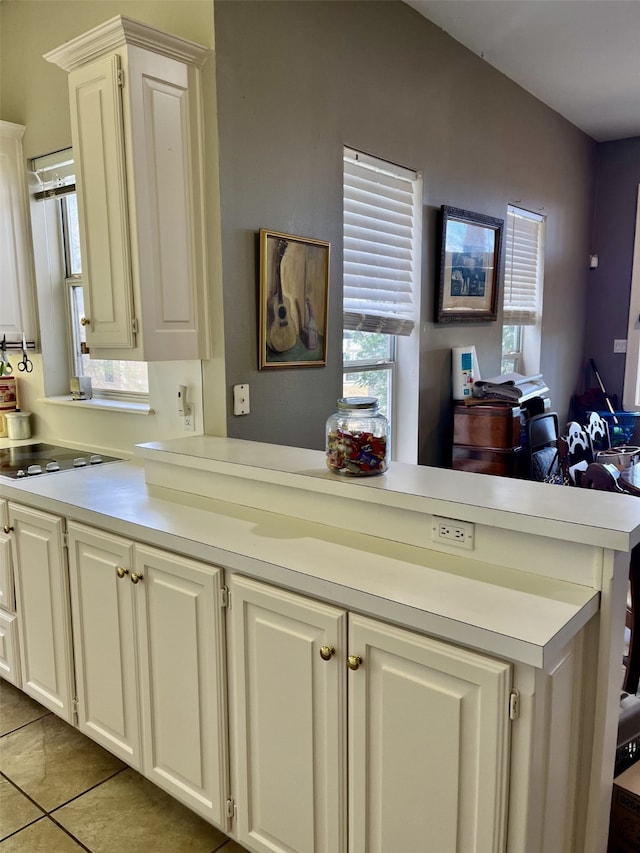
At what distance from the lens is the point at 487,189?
12.4 ft

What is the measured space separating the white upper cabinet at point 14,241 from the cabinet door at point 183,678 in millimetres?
1824

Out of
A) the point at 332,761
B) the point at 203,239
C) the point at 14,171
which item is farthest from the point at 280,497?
the point at 14,171

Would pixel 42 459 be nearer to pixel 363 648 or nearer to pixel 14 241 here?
pixel 14 241

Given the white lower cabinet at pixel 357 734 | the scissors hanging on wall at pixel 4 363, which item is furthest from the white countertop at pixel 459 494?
the scissors hanging on wall at pixel 4 363

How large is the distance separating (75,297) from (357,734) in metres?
2.63

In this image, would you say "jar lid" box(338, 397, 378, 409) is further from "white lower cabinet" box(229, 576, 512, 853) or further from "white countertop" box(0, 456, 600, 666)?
"white lower cabinet" box(229, 576, 512, 853)

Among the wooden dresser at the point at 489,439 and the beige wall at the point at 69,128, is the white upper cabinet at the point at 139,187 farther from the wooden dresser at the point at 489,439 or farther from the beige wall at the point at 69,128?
the wooden dresser at the point at 489,439

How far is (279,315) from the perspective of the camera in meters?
2.53

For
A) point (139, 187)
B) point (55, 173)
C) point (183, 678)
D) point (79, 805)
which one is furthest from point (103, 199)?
point (79, 805)

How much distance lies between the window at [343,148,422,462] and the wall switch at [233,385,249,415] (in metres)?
0.71

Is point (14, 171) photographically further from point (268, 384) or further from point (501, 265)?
point (501, 265)

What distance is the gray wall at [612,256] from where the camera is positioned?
517 centimetres

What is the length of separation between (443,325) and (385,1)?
1.54 metres

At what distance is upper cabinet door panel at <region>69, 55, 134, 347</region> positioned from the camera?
2115 mm
